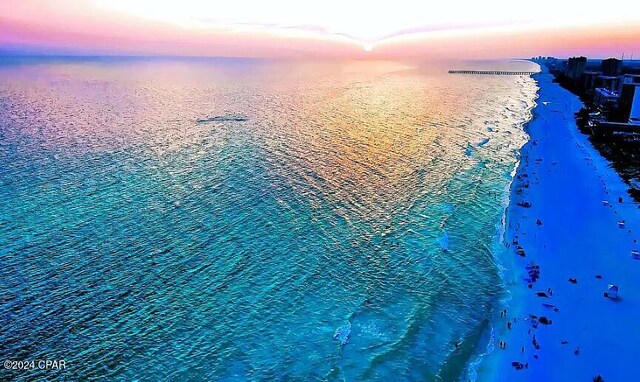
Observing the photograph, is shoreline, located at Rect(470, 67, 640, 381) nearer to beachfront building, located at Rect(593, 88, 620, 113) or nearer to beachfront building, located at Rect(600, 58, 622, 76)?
beachfront building, located at Rect(593, 88, 620, 113)

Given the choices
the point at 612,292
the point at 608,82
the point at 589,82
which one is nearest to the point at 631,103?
the point at 608,82

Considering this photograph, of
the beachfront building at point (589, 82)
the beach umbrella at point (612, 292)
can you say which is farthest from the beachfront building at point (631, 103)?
the beach umbrella at point (612, 292)

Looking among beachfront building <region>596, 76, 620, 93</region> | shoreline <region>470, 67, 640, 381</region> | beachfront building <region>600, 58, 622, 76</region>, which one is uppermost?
beachfront building <region>600, 58, 622, 76</region>

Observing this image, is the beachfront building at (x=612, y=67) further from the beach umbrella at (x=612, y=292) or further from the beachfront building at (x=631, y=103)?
the beach umbrella at (x=612, y=292)

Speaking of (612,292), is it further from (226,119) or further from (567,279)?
(226,119)

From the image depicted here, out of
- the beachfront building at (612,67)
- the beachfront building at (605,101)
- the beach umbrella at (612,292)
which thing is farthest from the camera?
the beachfront building at (612,67)

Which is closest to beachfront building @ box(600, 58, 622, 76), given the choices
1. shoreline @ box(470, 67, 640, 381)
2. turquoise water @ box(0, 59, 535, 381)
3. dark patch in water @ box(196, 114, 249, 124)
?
turquoise water @ box(0, 59, 535, 381)
